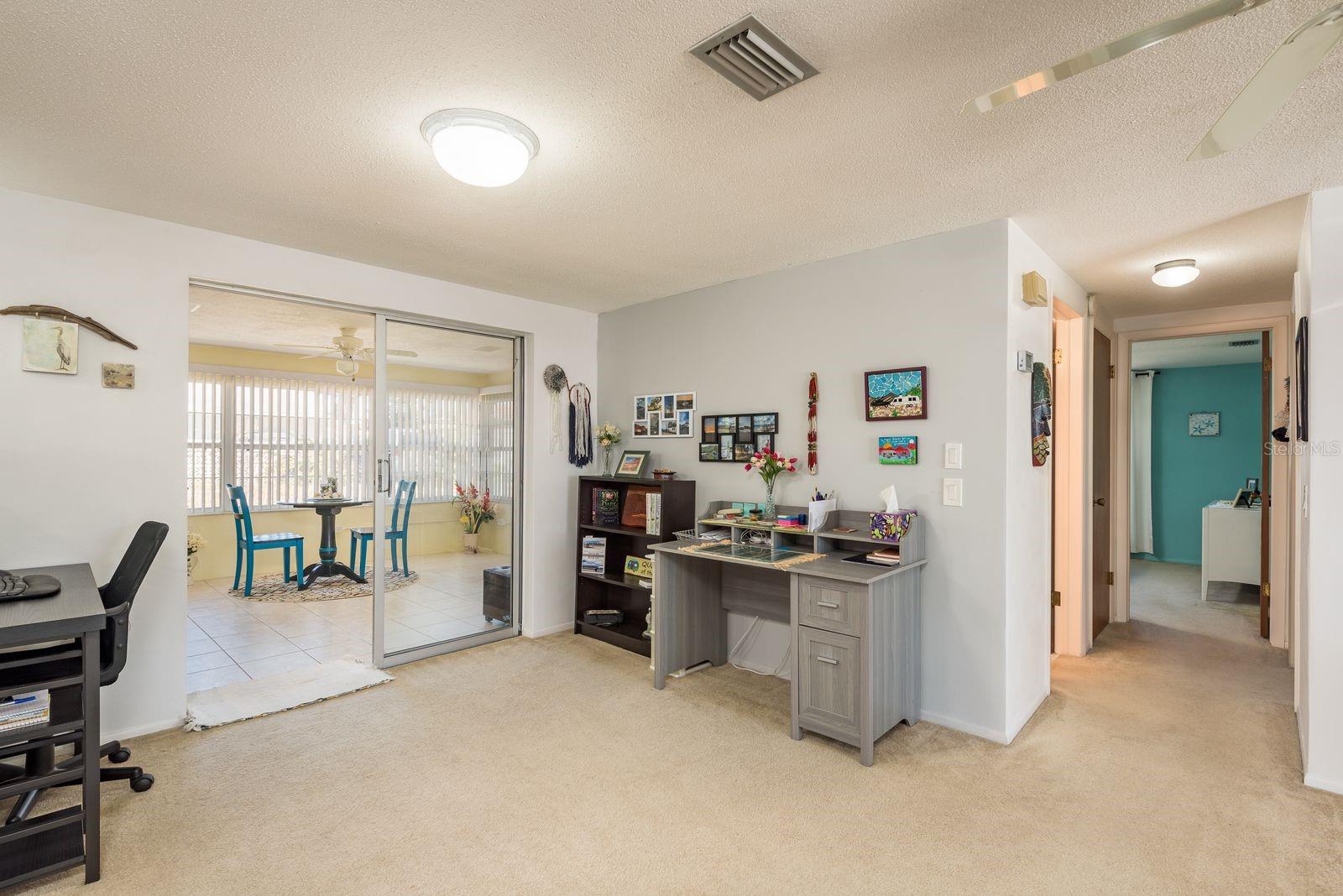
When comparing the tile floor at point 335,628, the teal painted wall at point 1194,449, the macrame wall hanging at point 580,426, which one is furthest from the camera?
the teal painted wall at point 1194,449

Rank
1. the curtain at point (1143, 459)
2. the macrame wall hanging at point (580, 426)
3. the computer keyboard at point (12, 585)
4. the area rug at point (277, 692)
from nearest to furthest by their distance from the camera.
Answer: the computer keyboard at point (12, 585) < the area rug at point (277, 692) < the macrame wall hanging at point (580, 426) < the curtain at point (1143, 459)

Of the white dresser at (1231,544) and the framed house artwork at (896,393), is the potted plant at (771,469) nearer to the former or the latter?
the framed house artwork at (896,393)

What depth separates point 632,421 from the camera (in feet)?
15.3

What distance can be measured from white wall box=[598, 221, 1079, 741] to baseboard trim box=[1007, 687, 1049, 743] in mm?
45

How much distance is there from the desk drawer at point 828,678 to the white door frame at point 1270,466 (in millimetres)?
3125

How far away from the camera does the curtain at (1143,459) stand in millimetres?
7605

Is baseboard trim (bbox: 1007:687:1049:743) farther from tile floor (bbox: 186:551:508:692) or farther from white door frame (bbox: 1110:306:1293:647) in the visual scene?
tile floor (bbox: 186:551:508:692)

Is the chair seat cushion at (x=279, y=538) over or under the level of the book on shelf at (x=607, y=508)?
under

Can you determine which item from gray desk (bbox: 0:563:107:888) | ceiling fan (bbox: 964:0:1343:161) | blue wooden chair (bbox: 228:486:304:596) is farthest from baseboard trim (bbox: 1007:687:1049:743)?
blue wooden chair (bbox: 228:486:304:596)

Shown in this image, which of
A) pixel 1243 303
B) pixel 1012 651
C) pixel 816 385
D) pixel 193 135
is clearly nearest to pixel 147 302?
pixel 193 135

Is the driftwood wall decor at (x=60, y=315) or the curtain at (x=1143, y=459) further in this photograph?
the curtain at (x=1143, y=459)

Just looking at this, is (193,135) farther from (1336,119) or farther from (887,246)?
(1336,119)

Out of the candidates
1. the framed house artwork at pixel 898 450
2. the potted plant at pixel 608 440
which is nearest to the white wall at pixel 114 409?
the potted plant at pixel 608 440

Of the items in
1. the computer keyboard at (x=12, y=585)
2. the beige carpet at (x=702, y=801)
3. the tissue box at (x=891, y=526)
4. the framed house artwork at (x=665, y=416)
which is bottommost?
the beige carpet at (x=702, y=801)
